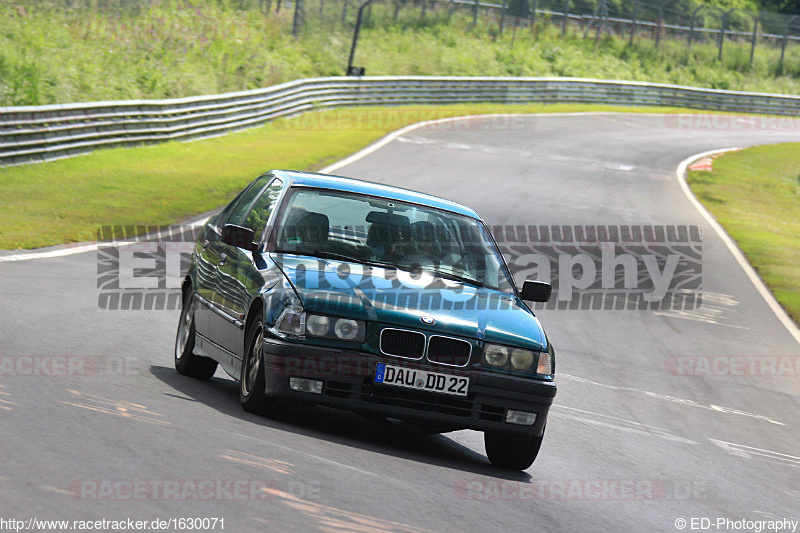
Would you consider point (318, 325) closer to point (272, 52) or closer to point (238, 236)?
point (238, 236)

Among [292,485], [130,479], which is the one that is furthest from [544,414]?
[130,479]

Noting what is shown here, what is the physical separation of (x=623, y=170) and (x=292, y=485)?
100ft

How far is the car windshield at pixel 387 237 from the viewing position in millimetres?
8078

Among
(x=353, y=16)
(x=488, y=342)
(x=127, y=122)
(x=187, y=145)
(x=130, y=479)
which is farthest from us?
(x=353, y=16)

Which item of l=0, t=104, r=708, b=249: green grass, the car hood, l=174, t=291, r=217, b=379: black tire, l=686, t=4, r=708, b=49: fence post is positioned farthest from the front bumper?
l=686, t=4, r=708, b=49: fence post

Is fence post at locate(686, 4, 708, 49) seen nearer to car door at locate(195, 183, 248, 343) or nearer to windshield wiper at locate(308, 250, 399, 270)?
car door at locate(195, 183, 248, 343)

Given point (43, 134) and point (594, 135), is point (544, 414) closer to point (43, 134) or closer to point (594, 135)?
point (43, 134)

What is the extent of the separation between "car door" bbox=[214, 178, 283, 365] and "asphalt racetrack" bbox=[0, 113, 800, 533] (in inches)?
18.8

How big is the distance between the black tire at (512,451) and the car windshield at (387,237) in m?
1.13

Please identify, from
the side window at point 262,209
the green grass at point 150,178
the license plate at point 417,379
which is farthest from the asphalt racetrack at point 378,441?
the green grass at point 150,178

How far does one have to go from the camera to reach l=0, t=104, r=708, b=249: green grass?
1827cm

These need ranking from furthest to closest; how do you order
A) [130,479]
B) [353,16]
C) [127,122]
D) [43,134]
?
[353,16]
[127,122]
[43,134]
[130,479]

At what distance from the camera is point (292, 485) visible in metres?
5.62

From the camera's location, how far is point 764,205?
1278 inches
